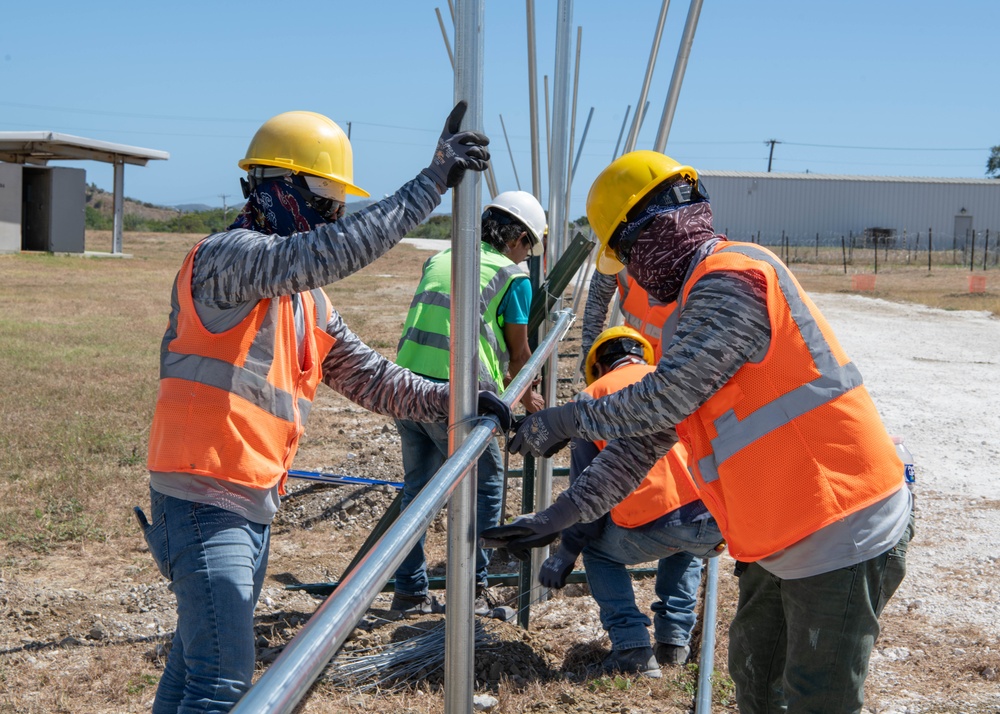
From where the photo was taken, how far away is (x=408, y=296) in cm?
1983

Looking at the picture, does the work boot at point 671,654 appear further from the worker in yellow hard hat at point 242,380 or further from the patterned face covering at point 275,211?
the patterned face covering at point 275,211

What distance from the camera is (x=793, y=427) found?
2121 mm

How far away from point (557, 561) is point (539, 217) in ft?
5.68

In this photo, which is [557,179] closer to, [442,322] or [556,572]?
[442,322]

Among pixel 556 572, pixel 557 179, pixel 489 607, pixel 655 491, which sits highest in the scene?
pixel 557 179

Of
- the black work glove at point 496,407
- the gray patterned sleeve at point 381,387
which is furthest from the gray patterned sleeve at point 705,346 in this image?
the gray patterned sleeve at point 381,387

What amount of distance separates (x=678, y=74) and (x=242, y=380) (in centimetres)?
205

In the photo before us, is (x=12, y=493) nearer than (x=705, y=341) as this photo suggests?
No

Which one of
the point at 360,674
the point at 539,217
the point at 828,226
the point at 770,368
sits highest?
the point at 828,226

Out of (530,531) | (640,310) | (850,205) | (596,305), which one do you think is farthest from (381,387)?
(850,205)

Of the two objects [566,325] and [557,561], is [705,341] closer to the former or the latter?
[557,561]

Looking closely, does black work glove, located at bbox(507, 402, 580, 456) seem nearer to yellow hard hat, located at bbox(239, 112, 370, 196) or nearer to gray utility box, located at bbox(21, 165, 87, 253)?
yellow hard hat, located at bbox(239, 112, 370, 196)

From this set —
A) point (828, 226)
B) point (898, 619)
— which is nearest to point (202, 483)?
point (898, 619)

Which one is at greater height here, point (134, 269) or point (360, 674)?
point (134, 269)
